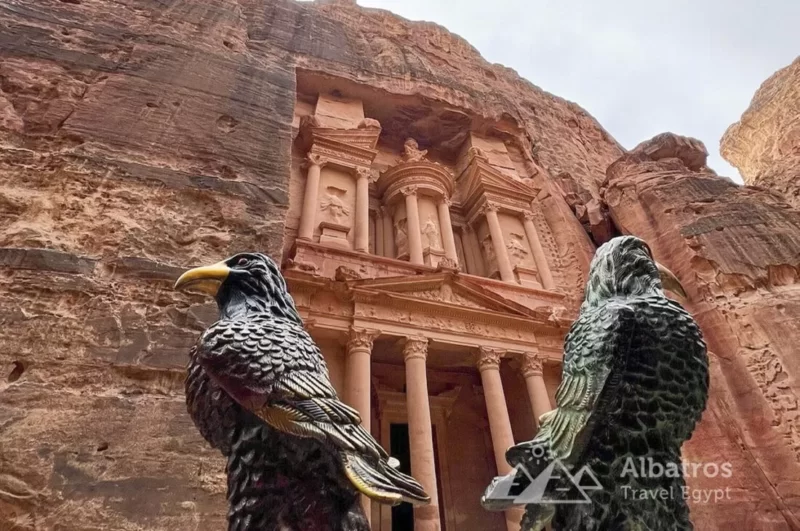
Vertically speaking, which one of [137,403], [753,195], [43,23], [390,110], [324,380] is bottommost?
[324,380]

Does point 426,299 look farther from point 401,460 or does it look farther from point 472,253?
point 472,253

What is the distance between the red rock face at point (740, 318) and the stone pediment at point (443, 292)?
3.25 meters

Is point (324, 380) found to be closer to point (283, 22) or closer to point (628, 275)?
point (628, 275)

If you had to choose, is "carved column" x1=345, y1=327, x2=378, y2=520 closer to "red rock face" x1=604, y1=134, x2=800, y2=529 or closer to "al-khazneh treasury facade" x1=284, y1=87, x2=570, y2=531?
"al-khazneh treasury facade" x1=284, y1=87, x2=570, y2=531

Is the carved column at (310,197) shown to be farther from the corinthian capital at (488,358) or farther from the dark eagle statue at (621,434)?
the dark eagle statue at (621,434)

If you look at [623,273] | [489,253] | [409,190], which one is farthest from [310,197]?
[623,273]

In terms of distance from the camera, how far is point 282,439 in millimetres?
1418

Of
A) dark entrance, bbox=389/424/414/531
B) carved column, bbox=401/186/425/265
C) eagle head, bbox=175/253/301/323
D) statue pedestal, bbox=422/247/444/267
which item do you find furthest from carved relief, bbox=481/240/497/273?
eagle head, bbox=175/253/301/323

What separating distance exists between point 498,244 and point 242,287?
10.0 meters

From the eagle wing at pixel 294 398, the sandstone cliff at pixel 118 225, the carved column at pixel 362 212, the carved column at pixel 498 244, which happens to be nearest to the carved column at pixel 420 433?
the carved column at pixel 362 212

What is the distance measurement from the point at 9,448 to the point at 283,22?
43.4 feet

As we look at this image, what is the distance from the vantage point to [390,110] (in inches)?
514

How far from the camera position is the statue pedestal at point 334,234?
9.38 meters

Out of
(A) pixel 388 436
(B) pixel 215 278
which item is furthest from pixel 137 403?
(A) pixel 388 436
